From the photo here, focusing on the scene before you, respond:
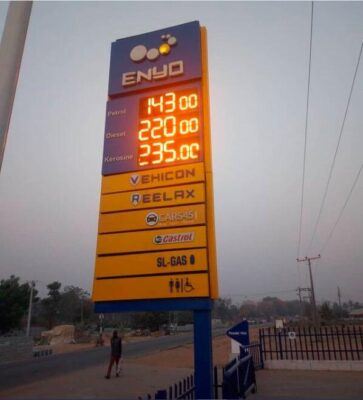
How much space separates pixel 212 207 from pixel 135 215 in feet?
5.52

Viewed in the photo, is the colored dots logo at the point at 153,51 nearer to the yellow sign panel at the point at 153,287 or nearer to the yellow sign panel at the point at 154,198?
the yellow sign panel at the point at 154,198

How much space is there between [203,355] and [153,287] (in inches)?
62.4

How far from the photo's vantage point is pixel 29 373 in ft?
66.9

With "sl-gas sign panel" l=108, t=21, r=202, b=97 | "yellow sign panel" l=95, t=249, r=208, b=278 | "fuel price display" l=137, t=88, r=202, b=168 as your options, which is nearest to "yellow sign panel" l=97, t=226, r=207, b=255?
"yellow sign panel" l=95, t=249, r=208, b=278

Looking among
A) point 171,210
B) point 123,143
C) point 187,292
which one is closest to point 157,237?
point 171,210

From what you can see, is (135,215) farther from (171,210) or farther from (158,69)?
(158,69)

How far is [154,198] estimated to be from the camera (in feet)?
26.9

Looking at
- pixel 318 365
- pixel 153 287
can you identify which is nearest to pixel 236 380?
pixel 153 287

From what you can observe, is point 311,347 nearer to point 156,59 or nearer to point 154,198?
point 154,198

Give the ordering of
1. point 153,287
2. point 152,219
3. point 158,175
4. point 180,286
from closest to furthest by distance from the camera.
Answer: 1. point 180,286
2. point 153,287
3. point 152,219
4. point 158,175

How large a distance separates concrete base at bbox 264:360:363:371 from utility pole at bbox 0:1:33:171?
52.4ft

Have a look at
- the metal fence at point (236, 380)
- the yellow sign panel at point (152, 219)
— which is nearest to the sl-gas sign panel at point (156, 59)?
the yellow sign panel at point (152, 219)

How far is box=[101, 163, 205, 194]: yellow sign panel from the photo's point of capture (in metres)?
8.15

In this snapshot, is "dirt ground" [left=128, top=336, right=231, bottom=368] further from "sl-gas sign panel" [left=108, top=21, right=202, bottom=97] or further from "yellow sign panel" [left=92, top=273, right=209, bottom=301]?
"sl-gas sign panel" [left=108, top=21, right=202, bottom=97]
